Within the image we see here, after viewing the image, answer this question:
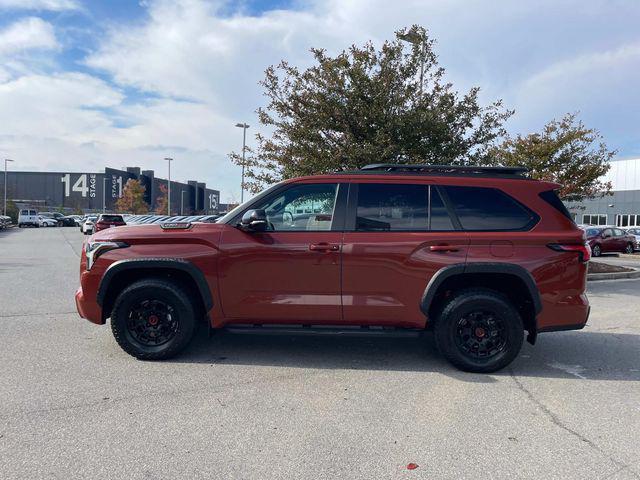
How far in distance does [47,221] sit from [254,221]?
5487cm

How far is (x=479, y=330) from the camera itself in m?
4.75

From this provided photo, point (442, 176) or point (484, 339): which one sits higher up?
point (442, 176)

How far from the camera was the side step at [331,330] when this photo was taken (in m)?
4.72

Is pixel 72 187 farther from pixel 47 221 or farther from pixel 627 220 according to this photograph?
pixel 627 220

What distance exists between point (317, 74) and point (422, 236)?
23.2 ft

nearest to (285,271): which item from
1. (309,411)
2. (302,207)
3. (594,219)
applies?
(302,207)

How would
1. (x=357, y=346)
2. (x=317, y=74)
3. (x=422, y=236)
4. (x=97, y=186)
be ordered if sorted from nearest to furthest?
1. (x=422, y=236)
2. (x=357, y=346)
3. (x=317, y=74)
4. (x=97, y=186)

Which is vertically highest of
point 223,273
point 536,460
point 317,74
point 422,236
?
point 317,74

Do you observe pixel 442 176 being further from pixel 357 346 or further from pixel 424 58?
pixel 424 58

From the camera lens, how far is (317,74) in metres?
10.7

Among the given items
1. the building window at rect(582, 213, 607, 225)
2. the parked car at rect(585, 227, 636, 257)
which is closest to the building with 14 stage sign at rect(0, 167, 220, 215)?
the building window at rect(582, 213, 607, 225)

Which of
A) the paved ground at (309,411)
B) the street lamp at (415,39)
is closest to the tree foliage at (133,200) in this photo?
the street lamp at (415,39)

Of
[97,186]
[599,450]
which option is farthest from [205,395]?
[97,186]

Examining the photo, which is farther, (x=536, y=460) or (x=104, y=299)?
(x=104, y=299)
